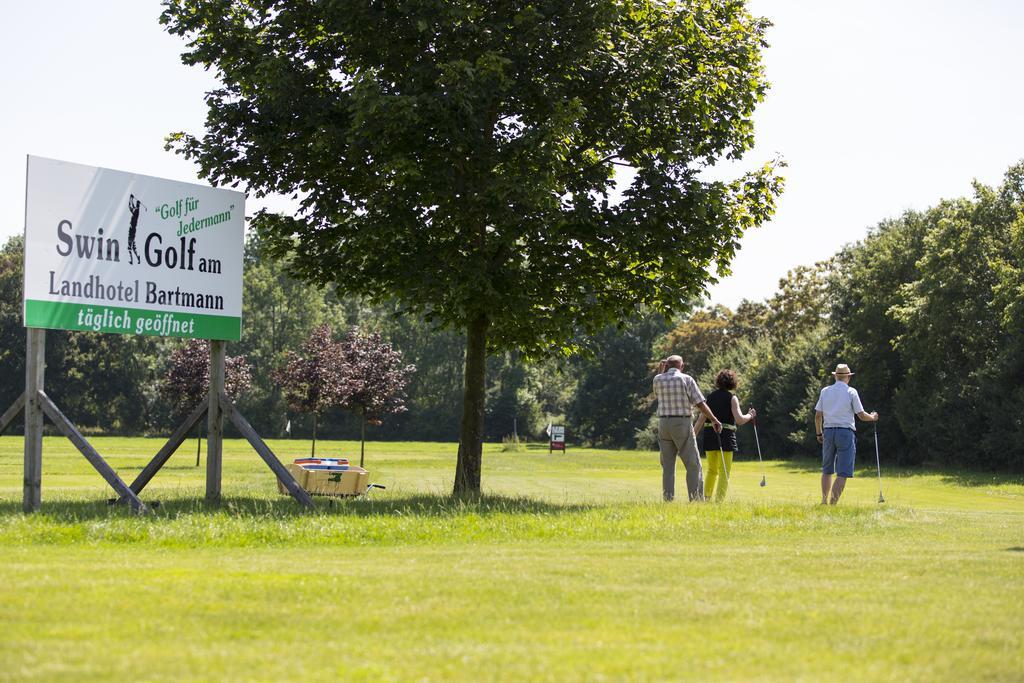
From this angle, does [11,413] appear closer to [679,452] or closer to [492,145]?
[492,145]

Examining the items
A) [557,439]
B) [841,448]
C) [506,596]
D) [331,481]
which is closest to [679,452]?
[841,448]

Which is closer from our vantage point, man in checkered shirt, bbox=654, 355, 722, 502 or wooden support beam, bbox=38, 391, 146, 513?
wooden support beam, bbox=38, 391, 146, 513

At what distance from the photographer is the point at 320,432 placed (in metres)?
90.8

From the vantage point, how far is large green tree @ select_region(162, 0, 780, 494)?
54.6 feet

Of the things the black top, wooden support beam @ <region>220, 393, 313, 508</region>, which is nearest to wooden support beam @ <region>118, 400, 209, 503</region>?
wooden support beam @ <region>220, 393, 313, 508</region>

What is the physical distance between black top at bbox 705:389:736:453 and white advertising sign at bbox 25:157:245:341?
6.77m

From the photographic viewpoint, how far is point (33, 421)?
14117 mm

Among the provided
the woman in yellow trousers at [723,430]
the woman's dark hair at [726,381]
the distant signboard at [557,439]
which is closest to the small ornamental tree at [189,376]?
the distant signboard at [557,439]

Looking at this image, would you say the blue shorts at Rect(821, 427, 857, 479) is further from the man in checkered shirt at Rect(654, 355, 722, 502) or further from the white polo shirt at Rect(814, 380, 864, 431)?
the man in checkered shirt at Rect(654, 355, 722, 502)

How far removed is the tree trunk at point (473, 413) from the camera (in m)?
18.8

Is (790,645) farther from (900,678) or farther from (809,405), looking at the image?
(809,405)

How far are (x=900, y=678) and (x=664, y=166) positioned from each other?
1336cm

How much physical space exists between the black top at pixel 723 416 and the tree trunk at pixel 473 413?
12.8 ft

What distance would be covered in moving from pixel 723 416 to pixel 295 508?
631 centimetres
